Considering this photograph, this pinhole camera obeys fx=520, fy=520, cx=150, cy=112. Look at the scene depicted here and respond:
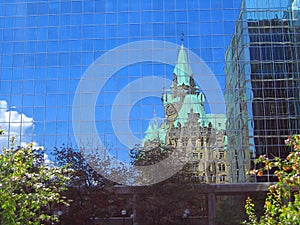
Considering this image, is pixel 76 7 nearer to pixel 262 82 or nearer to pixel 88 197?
pixel 262 82

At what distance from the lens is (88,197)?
30328mm

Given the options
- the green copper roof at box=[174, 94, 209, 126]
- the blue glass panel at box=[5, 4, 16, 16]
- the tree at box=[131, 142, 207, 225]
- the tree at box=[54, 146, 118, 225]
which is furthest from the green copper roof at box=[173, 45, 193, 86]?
the tree at box=[54, 146, 118, 225]

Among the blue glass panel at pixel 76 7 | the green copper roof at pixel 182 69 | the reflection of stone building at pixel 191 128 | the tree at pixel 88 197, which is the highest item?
the blue glass panel at pixel 76 7

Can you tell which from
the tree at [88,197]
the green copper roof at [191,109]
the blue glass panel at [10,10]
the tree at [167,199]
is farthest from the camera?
the blue glass panel at [10,10]

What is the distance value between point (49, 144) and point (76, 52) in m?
8.83

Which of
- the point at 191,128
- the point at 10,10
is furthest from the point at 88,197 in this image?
the point at 10,10

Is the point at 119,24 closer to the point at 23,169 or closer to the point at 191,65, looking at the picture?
the point at 191,65

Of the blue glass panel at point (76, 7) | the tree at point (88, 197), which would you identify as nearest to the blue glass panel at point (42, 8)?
the blue glass panel at point (76, 7)

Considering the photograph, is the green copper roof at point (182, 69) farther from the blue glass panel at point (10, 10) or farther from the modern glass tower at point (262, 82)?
the blue glass panel at point (10, 10)

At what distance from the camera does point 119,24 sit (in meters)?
48.6

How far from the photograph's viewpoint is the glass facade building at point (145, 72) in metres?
45.3

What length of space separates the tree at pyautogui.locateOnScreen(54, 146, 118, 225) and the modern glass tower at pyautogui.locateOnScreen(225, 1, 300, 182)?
16.1 meters

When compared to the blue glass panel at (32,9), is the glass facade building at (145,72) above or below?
below

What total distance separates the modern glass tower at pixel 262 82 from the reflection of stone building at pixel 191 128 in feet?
4.30
